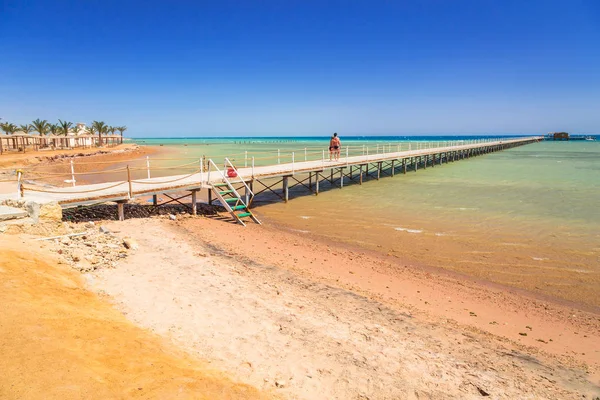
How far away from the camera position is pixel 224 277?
289 inches

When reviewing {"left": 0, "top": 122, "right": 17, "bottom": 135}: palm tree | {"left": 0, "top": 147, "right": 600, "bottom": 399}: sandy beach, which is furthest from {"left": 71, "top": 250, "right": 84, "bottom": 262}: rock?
{"left": 0, "top": 122, "right": 17, "bottom": 135}: palm tree

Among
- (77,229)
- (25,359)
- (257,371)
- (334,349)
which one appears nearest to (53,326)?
(25,359)

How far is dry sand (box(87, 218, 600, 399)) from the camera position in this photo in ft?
14.5

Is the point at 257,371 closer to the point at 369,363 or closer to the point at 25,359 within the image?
the point at 369,363

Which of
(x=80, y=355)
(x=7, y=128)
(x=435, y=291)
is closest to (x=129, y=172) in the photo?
(x=80, y=355)

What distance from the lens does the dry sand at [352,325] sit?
443 centimetres

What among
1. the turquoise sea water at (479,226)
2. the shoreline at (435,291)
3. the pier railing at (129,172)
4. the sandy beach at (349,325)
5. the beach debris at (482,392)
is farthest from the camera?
the pier railing at (129,172)

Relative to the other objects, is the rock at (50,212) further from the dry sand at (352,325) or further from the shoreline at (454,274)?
the shoreline at (454,274)

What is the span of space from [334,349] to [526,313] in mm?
4160

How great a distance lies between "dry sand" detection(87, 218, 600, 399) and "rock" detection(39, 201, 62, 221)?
1356 millimetres

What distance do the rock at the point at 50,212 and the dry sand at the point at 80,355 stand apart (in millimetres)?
3107

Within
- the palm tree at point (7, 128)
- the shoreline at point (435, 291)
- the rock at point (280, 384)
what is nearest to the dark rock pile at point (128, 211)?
the shoreline at point (435, 291)

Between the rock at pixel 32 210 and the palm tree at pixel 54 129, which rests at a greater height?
the palm tree at pixel 54 129

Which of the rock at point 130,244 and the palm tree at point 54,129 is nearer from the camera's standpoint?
the rock at point 130,244
